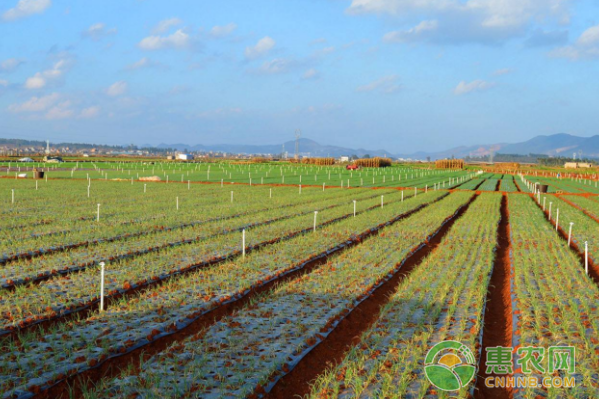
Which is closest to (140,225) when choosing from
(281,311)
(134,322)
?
(134,322)

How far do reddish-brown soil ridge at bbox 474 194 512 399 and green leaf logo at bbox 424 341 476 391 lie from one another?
0.20 meters

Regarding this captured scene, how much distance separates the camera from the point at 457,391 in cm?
649

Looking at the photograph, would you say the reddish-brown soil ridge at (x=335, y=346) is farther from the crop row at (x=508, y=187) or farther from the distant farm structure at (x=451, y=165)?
the distant farm structure at (x=451, y=165)

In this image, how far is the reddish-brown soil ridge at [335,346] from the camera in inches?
270

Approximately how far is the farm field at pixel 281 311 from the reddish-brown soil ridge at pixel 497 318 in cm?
4

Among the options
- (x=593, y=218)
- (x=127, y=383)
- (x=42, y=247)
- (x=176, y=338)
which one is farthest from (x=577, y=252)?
(x=42, y=247)

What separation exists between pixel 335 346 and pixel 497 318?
389 centimetres

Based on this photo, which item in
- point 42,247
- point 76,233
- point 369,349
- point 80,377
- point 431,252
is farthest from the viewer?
point 76,233

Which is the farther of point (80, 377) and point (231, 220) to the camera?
point (231, 220)

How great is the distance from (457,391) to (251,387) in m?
2.74

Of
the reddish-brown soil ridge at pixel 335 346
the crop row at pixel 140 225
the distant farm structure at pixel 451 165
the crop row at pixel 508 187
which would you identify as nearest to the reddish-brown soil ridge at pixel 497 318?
the reddish-brown soil ridge at pixel 335 346

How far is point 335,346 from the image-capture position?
8398 millimetres

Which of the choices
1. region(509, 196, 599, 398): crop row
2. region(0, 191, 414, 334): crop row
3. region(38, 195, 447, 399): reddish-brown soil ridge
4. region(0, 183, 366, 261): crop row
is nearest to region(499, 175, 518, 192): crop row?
region(0, 183, 366, 261): crop row

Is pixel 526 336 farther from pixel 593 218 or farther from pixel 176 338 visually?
pixel 593 218
